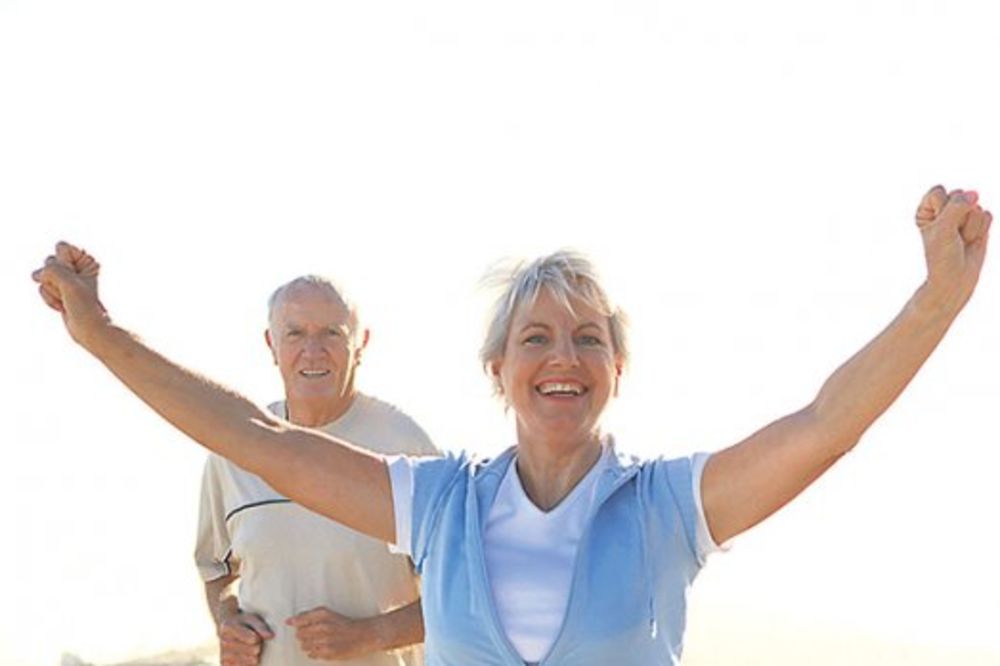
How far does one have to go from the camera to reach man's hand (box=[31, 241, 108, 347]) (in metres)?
3.40

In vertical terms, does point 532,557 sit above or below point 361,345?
below

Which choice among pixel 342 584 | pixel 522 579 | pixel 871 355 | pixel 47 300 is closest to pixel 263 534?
pixel 342 584

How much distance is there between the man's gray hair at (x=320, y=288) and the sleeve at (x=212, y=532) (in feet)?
1.37

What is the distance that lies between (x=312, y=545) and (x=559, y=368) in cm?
153

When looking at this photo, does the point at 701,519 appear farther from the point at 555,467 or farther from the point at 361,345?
the point at 361,345

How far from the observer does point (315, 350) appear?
189 inches

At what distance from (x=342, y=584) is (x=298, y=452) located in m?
1.38

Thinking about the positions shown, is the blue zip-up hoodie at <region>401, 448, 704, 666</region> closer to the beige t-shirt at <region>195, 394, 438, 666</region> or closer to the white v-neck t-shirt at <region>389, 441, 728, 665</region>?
the white v-neck t-shirt at <region>389, 441, 728, 665</region>

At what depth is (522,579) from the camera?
3.14 m

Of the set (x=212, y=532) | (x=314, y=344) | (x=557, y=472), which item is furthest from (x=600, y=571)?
(x=212, y=532)

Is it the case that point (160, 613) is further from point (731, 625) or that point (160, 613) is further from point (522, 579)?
point (522, 579)

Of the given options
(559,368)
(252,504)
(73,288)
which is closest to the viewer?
(559,368)

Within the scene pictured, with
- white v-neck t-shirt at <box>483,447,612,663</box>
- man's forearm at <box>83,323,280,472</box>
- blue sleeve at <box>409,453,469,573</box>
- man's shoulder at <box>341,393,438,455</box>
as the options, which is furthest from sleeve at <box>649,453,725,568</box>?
man's shoulder at <box>341,393,438,455</box>

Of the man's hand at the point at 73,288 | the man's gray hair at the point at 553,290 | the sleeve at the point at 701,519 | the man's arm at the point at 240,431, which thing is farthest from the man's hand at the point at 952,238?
the man's hand at the point at 73,288
